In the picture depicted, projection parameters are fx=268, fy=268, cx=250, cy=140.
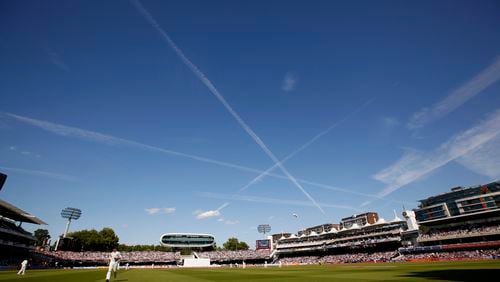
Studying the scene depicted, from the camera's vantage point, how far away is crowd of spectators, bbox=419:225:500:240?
2346 inches

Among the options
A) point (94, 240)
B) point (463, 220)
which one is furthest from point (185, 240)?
point (463, 220)

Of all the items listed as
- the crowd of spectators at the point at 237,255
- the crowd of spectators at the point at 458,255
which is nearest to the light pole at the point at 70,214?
the crowd of spectators at the point at 237,255

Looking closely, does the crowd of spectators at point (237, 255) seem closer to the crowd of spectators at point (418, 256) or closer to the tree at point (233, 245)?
the crowd of spectators at point (418, 256)

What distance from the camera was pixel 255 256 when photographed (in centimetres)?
10569

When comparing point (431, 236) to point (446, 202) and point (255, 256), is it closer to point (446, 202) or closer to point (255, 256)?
point (446, 202)

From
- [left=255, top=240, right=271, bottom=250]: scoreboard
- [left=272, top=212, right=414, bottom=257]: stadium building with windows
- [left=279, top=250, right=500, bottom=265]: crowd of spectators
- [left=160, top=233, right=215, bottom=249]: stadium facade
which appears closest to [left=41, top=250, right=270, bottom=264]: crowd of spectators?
[left=255, top=240, right=271, bottom=250]: scoreboard

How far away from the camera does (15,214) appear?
67062mm

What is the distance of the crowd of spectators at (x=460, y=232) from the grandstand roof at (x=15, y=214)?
335ft

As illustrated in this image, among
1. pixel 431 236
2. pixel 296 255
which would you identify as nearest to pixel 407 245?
pixel 431 236

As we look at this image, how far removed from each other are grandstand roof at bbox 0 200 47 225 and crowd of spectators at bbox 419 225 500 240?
335 feet

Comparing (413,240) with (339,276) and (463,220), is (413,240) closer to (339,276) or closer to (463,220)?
(463,220)

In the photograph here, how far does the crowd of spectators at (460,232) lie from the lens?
5958 centimetres

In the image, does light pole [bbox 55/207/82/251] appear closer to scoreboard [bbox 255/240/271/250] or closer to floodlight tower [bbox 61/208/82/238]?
floodlight tower [bbox 61/208/82/238]

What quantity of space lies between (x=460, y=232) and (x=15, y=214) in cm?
10975
